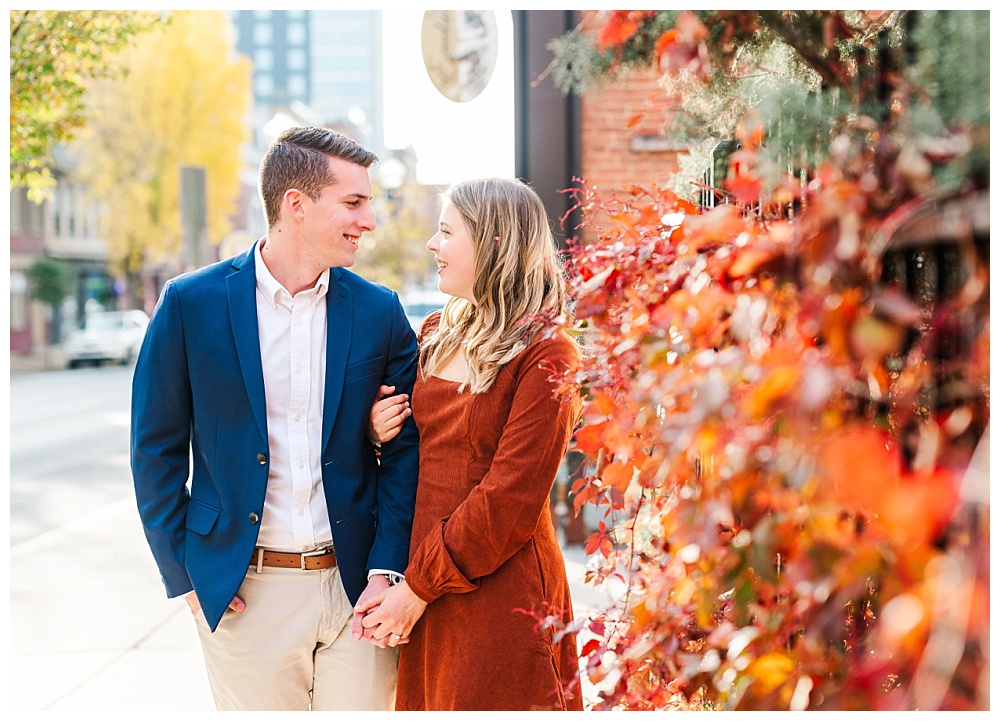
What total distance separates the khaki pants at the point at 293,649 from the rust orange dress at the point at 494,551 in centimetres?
16

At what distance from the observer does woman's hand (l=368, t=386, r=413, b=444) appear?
100 inches

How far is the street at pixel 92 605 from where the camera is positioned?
168 inches

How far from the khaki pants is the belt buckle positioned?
3cm

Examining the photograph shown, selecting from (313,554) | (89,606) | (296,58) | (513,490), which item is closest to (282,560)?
(313,554)

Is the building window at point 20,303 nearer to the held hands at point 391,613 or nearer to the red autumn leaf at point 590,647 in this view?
the held hands at point 391,613

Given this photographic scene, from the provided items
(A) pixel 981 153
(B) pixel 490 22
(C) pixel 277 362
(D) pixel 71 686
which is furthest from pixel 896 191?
(B) pixel 490 22

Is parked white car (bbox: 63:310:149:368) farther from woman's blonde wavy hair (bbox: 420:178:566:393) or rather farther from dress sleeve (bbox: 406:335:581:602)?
dress sleeve (bbox: 406:335:581:602)

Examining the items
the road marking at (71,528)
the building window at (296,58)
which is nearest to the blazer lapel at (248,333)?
the road marking at (71,528)

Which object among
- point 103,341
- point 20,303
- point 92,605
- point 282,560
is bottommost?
point 103,341

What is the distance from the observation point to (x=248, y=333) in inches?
98.3

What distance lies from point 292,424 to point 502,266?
729 mm

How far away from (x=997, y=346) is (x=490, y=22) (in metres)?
5.22

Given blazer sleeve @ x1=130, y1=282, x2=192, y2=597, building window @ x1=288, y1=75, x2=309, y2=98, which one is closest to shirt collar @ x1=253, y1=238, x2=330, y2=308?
blazer sleeve @ x1=130, y1=282, x2=192, y2=597

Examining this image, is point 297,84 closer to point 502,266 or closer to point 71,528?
point 71,528
